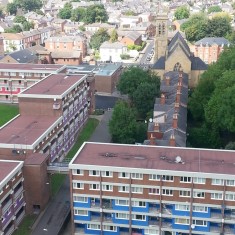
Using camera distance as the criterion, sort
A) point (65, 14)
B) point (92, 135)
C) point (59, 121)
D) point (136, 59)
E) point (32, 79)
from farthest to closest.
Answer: point (65, 14)
point (136, 59)
point (32, 79)
point (92, 135)
point (59, 121)

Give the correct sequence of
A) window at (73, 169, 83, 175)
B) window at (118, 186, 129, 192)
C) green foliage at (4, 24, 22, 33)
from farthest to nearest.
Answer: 1. green foliage at (4, 24, 22, 33)
2. window at (73, 169, 83, 175)
3. window at (118, 186, 129, 192)

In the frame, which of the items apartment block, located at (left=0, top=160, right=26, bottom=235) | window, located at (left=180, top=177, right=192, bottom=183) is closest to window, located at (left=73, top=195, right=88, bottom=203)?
apartment block, located at (left=0, top=160, right=26, bottom=235)

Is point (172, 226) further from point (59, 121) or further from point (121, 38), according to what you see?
point (121, 38)

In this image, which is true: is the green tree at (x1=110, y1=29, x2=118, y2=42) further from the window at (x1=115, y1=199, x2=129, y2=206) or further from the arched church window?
the window at (x1=115, y1=199, x2=129, y2=206)

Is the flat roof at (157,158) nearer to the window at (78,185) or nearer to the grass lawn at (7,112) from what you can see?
the window at (78,185)

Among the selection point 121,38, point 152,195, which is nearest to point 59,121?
point 152,195

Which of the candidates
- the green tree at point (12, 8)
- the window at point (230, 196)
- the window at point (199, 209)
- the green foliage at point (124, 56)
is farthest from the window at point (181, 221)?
the green tree at point (12, 8)

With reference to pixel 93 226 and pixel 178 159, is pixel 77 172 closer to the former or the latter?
pixel 93 226

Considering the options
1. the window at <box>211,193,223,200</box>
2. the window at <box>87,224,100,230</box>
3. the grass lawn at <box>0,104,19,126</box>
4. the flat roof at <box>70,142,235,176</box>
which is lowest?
the window at <box>87,224,100,230</box>
